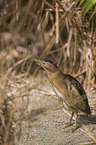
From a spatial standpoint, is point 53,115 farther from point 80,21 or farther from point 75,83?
point 80,21

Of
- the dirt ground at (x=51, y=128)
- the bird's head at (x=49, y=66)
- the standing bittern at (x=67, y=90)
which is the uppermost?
the bird's head at (x=49, y=66)

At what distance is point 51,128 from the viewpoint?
38.4 inches

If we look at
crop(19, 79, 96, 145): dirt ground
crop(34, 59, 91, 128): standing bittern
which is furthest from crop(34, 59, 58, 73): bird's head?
crop(19, 79, 96, 145): dirt ground

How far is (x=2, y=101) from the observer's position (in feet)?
3.31

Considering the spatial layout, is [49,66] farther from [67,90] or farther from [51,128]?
[51,128]

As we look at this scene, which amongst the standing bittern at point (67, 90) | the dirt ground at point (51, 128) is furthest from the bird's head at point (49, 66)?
the dirt ground at point (51, 128)

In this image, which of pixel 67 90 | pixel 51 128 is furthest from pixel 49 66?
pixel 51 128

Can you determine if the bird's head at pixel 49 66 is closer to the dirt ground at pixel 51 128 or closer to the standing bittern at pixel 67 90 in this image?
the standing bittern at pixel 67 90

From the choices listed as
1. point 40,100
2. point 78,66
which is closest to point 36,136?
point 40,100

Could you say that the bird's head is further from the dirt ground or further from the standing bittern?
the dirt ground

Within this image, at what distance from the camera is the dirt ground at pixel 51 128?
2.80 feet

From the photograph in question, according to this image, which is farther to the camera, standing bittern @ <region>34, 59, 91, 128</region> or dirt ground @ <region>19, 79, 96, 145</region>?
standing bittern @ <region>34, 59, 91, 128</region>

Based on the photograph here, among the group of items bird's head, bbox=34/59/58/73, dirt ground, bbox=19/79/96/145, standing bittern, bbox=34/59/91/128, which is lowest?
dirt ground, bbox=19/79/96/145

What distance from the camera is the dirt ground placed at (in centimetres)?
85
